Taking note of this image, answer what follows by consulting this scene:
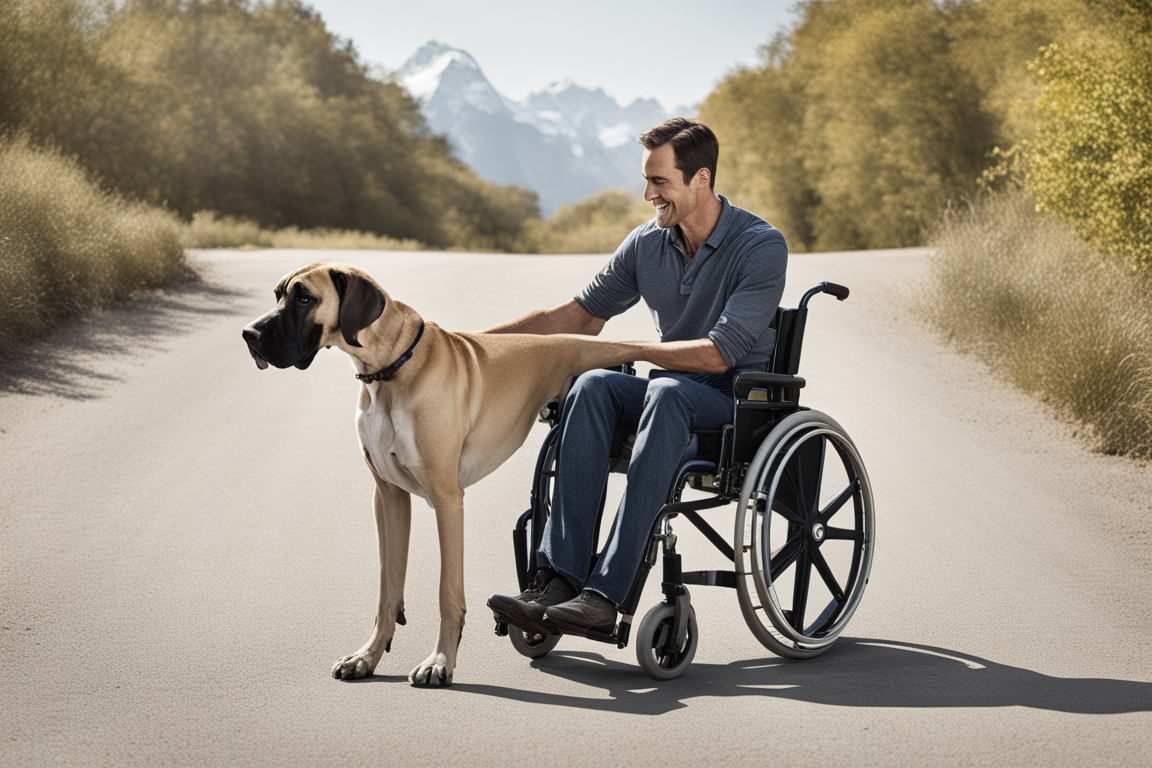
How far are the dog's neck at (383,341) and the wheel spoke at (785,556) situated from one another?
53.4 inches

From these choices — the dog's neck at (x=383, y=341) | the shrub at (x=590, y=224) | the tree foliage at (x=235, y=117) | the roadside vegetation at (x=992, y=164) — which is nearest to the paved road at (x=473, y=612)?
the roadside vegetation at (x=992, y=164)

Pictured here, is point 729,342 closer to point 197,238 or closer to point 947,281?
point 947,281

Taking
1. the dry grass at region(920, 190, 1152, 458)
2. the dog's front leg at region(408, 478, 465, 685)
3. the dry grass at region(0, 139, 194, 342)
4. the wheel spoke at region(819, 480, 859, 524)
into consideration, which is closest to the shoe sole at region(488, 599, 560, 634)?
the dog's front leg at region(408, 478, 465, 685)

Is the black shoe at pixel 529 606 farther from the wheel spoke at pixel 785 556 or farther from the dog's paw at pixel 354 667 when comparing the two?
the wheel spoke at pixel 785 556

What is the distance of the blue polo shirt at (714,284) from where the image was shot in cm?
356

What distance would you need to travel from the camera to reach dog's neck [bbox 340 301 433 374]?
3.17m

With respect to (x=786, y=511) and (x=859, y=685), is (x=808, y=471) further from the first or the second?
(x=859, y=685)

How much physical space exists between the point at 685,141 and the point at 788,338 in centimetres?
77

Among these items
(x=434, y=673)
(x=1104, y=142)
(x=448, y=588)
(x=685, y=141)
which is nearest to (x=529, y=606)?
(x=448, y=588)

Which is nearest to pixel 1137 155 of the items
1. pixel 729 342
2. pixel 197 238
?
pixel 729 342

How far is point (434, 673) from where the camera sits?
10.5ft

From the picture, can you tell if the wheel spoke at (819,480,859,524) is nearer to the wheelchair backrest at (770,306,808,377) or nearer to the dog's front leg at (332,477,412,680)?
the wheelchair backrest at (770,306,808,377)

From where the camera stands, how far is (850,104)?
2747 cm

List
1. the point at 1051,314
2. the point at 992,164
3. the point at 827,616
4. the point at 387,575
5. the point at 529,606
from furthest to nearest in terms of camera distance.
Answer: the point at 992,164, the point at 1051,314, the point at 827,616, the point at 387,575, the point at 529,606
